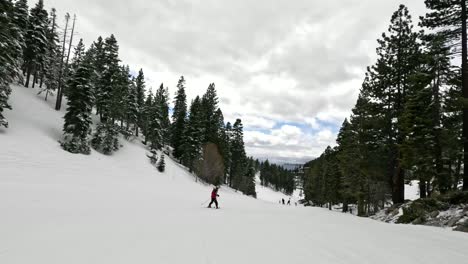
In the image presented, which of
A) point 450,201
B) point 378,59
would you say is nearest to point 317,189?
point 378,59

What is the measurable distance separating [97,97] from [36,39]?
465 inches

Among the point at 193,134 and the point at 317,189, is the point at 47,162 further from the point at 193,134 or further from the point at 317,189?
the point at 317,189

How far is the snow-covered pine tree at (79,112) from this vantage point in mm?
29805

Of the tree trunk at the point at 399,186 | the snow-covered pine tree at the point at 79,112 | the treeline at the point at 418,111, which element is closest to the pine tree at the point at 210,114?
the snow-covered pine tree at the point at 79,112

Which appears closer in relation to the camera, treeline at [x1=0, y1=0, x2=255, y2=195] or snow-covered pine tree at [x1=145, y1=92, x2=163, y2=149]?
treeline at [x1=0, y1=0, x2=255, y2=195]

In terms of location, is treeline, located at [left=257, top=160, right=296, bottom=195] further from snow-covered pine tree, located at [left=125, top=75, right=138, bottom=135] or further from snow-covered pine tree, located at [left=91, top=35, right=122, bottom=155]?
snow-covered pine tree, located at [left=91, top=35, right=122, bottom=155]

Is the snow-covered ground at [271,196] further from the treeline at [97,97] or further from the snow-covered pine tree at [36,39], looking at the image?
the snow-covered pine tree at [36,39]

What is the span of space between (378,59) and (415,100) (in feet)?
18.3

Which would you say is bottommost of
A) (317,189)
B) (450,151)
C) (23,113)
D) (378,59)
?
(317,189)

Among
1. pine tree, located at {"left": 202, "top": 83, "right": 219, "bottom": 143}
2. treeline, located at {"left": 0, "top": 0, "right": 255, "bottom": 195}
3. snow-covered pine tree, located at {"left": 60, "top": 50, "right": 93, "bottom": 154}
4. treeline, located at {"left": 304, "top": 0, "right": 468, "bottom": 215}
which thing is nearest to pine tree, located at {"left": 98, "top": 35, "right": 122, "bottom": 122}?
treeline, located at {"left": 0, "top": 0, "right": 255, "bottom": 195}

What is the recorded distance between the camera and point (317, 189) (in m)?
57.8

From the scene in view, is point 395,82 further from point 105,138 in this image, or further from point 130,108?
point 130,108

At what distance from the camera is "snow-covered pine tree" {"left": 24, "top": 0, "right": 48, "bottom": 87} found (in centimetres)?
3959

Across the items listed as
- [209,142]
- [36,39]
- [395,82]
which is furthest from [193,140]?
[395,82]
